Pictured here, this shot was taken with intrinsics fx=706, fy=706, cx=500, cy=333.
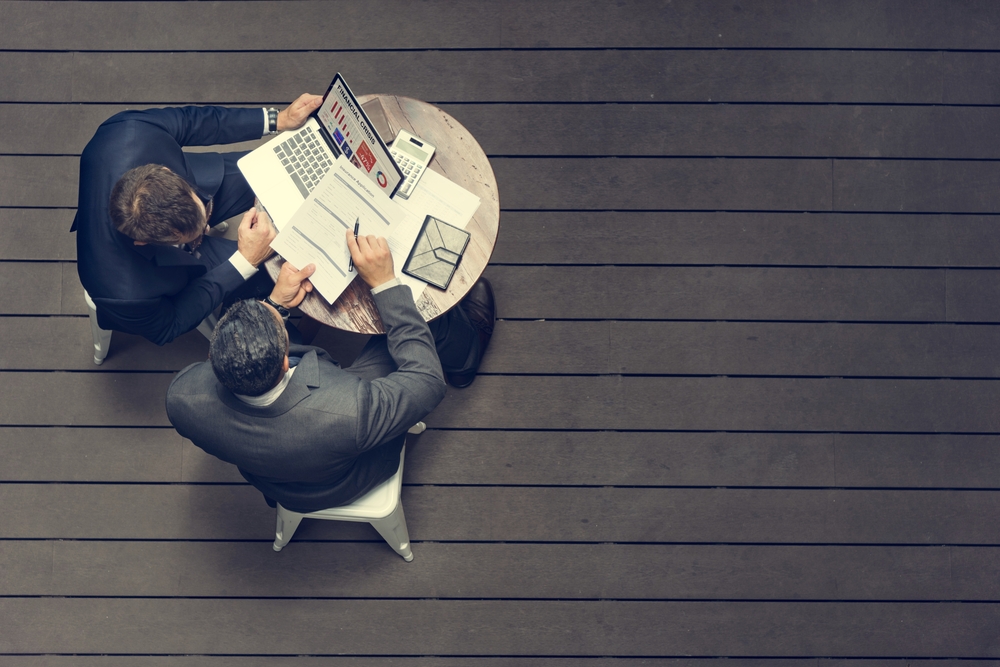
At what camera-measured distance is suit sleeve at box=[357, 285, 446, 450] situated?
156 centimetres

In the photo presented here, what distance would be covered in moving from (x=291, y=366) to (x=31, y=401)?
3.95ft

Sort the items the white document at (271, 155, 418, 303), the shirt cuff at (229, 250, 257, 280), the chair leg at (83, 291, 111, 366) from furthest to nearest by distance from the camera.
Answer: the chair leg at (83, 291, 111, 366) < the shirt cuff at (229, 250, 257, 280) < the white document at (271, 155, 418, 303)

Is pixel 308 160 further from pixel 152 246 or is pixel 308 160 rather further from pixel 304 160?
pixel 152 246

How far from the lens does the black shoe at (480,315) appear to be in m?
2.23

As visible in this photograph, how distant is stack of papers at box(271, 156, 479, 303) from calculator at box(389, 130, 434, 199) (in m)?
0.04

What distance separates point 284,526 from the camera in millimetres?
2119

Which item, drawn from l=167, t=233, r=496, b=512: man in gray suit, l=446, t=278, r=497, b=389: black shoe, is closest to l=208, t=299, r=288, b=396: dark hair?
l=167, t=233, r=496, b=512: man in gray suit

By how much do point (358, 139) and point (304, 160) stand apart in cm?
17

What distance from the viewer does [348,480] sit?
1.75 meters

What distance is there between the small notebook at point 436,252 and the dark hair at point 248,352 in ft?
1.41

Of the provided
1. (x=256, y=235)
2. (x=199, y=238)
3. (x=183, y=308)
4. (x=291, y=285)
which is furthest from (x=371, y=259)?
(x=183, y=308)

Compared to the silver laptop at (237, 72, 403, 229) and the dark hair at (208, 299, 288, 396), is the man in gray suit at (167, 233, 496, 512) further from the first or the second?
the silver laptop at (237, 72, 403, 229)

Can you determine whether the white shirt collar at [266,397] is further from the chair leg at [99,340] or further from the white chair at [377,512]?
the chair leg at [99,340]

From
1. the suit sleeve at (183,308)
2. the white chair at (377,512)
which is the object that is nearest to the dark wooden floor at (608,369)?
the white chair at (377,512)
